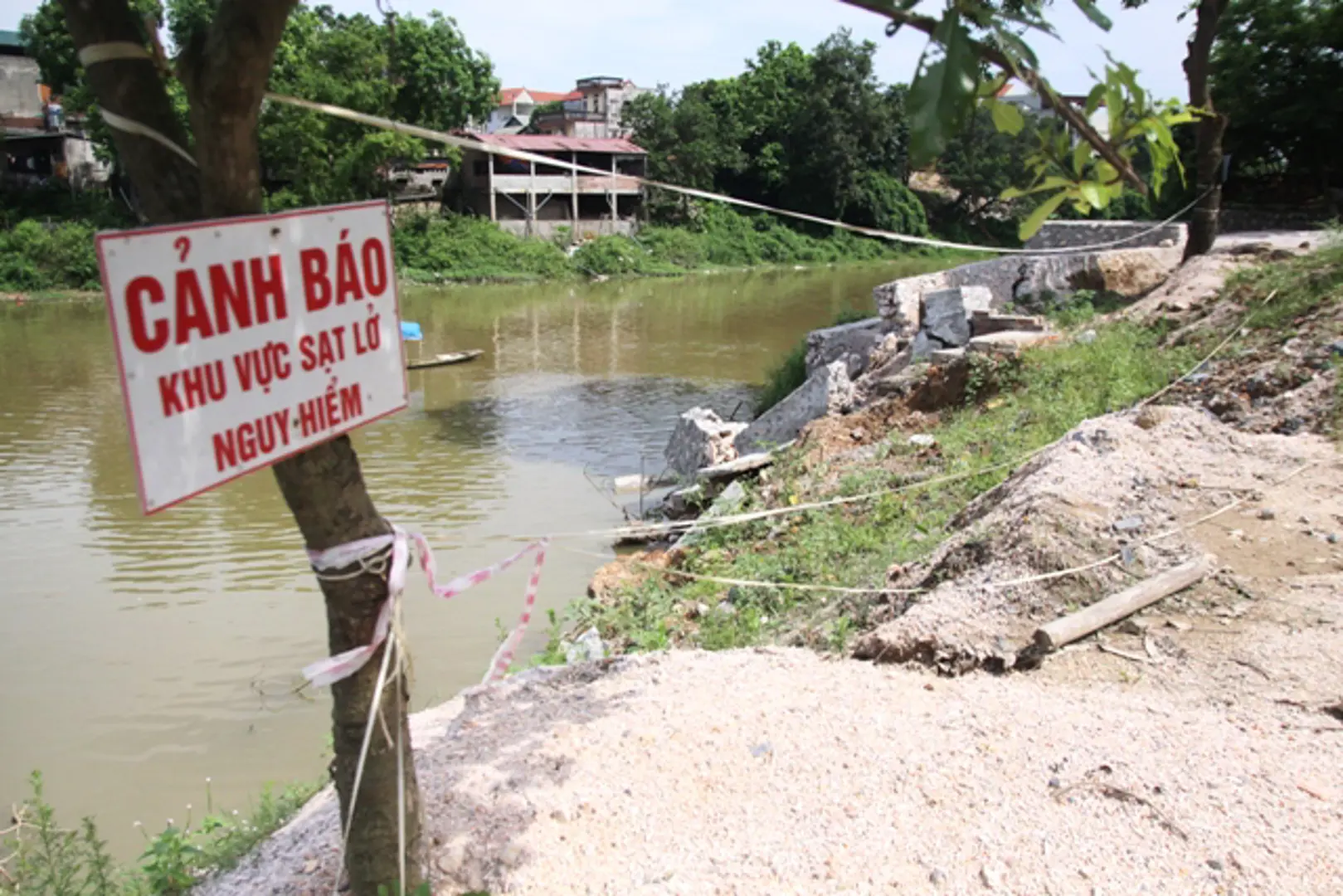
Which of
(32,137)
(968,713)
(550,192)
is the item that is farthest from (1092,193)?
(550,192)

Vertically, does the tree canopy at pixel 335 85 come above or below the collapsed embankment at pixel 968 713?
above

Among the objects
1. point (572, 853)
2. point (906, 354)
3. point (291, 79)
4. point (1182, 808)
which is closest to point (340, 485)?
point (572, 853)

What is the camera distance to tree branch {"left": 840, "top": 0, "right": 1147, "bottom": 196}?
1612mm

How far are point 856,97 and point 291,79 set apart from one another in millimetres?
23377

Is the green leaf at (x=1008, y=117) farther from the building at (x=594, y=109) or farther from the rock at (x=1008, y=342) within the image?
the building at (x=594, y=109)

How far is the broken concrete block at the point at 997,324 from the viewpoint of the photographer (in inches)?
378

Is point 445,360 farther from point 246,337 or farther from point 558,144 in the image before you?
point 558,144

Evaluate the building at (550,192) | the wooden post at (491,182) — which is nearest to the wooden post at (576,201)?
the building at (550,192)

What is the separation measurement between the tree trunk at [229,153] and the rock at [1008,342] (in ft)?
23.4

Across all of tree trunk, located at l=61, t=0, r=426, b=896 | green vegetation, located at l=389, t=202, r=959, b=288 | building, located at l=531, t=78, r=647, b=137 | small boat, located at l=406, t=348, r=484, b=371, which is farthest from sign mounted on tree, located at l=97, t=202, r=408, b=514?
building, located at l=531, t=78, r=647, b=137

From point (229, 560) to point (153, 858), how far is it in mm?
4338

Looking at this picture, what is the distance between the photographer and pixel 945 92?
145 cm

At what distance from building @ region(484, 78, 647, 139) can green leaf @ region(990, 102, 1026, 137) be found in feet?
153

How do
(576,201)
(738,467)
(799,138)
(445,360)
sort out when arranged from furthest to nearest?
(799,138)
(576,201)
(445,360)
(738,467)
